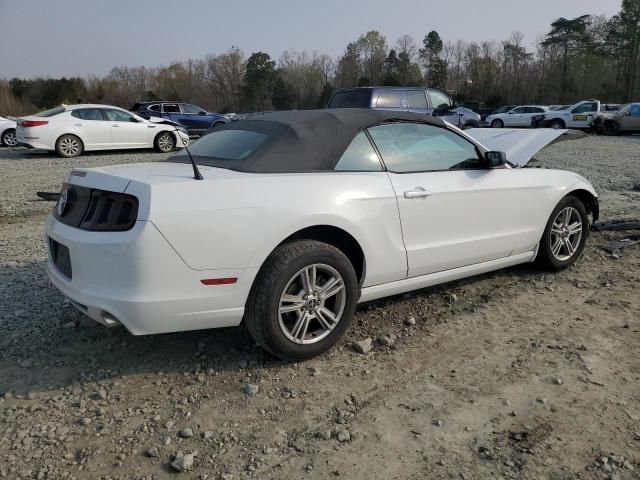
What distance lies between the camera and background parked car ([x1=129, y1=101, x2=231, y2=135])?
2116 centimetres

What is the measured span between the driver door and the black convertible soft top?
13 cm

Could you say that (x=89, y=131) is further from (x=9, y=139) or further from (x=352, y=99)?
(x=352, y=99)

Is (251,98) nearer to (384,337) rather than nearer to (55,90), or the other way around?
(55,90)

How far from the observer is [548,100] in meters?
55.8

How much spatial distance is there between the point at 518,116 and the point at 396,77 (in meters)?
39.5

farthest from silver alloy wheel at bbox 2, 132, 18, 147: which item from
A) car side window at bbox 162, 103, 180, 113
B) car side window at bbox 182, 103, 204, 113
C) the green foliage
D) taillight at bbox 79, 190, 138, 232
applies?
the green foliage

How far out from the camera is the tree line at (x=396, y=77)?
5225 centimetres

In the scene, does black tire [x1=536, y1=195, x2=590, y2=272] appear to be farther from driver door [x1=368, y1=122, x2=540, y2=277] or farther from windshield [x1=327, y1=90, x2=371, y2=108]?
windshield [x1=327, y1=90, x2=371, y2=108]

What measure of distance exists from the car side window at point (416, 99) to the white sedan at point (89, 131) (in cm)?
651

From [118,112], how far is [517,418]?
47.9ft

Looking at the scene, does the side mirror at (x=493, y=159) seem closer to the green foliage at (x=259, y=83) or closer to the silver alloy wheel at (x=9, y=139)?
the silver alloy wheel at (x=9, y=139)

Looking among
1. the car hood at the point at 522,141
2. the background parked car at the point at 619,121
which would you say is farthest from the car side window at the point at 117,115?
the background parked car at the point at 619,121

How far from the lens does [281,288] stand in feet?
9.89

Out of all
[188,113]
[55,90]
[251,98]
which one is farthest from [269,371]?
[251,98]
